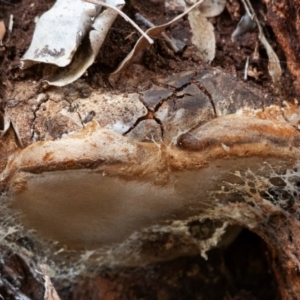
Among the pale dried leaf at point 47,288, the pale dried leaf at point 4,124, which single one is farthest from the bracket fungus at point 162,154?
the pale dried leaf at point 47,288

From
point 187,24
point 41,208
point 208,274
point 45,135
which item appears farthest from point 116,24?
point 208,274

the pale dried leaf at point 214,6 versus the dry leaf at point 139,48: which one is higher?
the pale dried leaf at point 214,6

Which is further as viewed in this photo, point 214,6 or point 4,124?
point 214,6

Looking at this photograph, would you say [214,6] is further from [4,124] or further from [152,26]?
[4,124]

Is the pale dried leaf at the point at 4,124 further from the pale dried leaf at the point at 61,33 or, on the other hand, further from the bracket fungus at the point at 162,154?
the pale dried leaf at the point at 61,33

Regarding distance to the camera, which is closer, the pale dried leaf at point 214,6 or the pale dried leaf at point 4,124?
the pale dried leaf at point 4,124

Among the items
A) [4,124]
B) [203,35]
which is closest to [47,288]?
[4,124]
